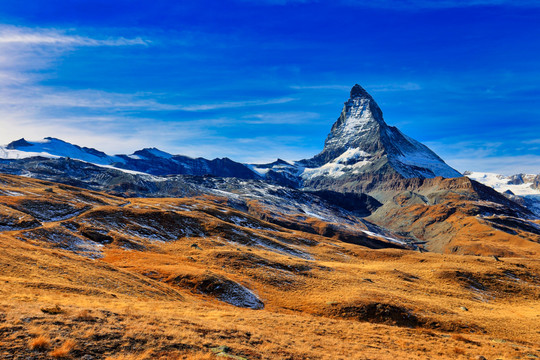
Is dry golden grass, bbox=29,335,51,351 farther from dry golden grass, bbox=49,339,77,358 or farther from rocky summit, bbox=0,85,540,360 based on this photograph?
dry golden grass, bbox=49,339,77,358

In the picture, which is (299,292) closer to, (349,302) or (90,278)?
(349,302)

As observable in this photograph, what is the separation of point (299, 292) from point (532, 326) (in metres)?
30.3

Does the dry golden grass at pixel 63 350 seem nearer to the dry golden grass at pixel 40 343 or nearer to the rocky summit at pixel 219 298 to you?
the rocky summit at pixel 219 298

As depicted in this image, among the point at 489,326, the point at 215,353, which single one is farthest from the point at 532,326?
the point at 215,353

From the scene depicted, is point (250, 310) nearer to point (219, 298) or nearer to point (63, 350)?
point (219, 298)

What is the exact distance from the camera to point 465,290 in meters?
64.5

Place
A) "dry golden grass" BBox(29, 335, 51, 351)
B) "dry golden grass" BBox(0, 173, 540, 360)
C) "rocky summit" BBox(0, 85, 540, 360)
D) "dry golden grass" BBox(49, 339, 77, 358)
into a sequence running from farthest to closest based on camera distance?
"rocky summit" BBox(0, 85, 540, 360) < "dry golden grass" BBox(0, 173, 540, 360) < "dry golden grass" BBox(29, 335, 51, 351) < "dry golden grass" BBox(49, 339, 77, 358)

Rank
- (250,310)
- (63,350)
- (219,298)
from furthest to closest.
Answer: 1. (219,298)
2. (250,310)
3. (63,350)

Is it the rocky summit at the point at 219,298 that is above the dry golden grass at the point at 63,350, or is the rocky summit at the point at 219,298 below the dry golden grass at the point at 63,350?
below

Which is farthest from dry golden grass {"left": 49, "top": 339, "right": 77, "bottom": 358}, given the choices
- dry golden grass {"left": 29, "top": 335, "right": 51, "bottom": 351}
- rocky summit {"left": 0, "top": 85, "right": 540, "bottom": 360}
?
dry golden grass {"left": 29, "top": 335, "right": 51, "bottom": 351}

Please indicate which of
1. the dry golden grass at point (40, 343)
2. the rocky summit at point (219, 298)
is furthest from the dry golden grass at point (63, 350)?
the dry golden grass at point (40, 343)

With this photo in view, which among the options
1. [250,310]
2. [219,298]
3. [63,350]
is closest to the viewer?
[63,350]

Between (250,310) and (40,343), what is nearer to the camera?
(40,343)

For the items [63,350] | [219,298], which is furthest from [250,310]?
[63,350]
